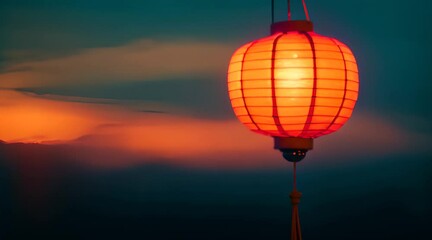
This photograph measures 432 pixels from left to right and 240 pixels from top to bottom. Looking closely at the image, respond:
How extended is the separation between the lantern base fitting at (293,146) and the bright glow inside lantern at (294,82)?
0.08 m

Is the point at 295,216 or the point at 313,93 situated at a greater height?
the point at 313,93

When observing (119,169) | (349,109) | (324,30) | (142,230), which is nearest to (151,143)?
(119,169)

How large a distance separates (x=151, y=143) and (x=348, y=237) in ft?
3.93

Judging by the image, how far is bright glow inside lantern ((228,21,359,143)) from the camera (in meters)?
2.38

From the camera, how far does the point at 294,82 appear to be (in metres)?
2.38

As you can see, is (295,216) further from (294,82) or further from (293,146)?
(294,82)

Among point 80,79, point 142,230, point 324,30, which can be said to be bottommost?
point 142,230

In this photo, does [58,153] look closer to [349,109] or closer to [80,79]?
[80,79]

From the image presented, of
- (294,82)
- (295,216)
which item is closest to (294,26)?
(294,82)

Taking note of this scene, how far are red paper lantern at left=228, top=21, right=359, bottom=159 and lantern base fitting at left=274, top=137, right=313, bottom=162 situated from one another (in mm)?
89

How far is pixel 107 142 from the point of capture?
361 centimetres

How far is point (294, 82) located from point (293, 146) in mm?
310

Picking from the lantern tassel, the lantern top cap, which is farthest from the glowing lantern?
the lantern tassel

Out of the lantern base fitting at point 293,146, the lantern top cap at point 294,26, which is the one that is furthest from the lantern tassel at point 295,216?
the lantern top cap at point 294,26
